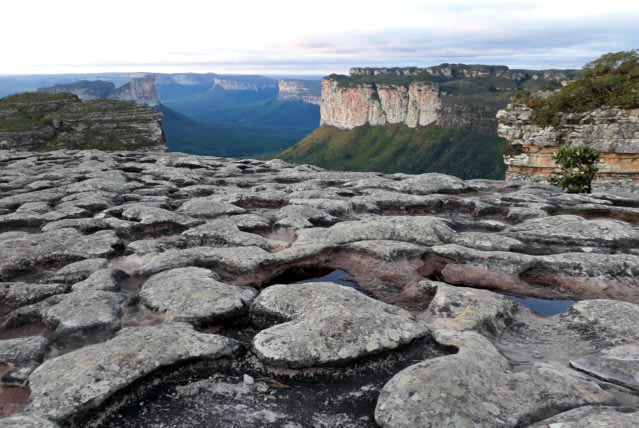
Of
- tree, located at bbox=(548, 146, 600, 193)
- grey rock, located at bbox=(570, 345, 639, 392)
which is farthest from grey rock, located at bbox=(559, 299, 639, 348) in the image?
tree, located at bbox=(548, 146, 600, 193)

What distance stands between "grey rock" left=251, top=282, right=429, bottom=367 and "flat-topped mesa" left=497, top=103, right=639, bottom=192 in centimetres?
5949

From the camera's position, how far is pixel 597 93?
5900cm

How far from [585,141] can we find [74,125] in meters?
110

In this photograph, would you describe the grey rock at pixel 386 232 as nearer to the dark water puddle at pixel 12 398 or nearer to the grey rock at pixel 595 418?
the grey rock at pixel 595 418

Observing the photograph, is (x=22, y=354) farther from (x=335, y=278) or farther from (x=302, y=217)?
(x=302, y=217)

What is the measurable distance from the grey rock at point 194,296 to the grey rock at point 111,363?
1.98ft

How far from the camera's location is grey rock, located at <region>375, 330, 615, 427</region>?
5.69m

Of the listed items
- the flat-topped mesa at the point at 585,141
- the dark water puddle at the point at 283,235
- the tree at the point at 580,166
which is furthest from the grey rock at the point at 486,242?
the flat-topped mesa at the point at 585,141

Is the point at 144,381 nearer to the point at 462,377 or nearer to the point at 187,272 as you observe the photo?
the point at 187,272

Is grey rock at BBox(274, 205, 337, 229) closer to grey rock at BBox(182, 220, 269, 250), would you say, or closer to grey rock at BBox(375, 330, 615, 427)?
grey rock at BBox(182, 220, 269, 250)

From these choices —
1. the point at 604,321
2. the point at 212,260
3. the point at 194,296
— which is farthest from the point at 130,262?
the point at 604,321

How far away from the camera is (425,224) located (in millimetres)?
13406

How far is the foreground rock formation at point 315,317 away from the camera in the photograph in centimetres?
624

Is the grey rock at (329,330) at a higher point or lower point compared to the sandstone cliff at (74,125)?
higher
